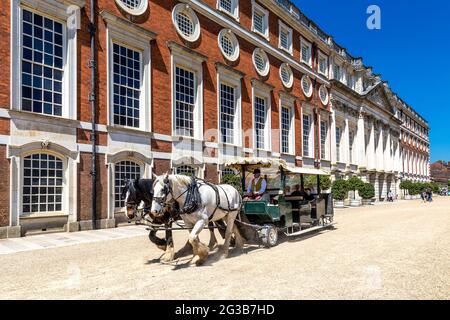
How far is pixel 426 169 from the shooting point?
82562 mm

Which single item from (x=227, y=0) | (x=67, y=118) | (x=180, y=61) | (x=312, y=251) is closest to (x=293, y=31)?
(x=227, y=0)

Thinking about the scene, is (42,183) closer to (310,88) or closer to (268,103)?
(268,103)

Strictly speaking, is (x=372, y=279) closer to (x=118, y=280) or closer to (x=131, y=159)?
(x=118, y=280)

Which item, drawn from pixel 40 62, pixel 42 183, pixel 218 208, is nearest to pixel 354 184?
pixel 42 183

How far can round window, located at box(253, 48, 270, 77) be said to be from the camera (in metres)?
25.9

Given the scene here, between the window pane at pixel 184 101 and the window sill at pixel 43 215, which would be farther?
the window pane at pixel 184 101

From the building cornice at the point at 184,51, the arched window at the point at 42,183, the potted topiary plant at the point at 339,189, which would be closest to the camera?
the arched window at the point at 42,183

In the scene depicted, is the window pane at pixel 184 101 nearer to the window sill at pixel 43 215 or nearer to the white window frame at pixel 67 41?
the white window frame at pixel 67 41

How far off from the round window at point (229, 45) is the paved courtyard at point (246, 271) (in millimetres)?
15673

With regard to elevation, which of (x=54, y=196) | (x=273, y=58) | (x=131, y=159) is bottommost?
(x=54, y=196)

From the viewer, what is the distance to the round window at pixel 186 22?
64.0 ft

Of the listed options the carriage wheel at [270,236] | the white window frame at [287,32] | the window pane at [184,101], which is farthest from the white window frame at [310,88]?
the carriage wheel at [270,236]
